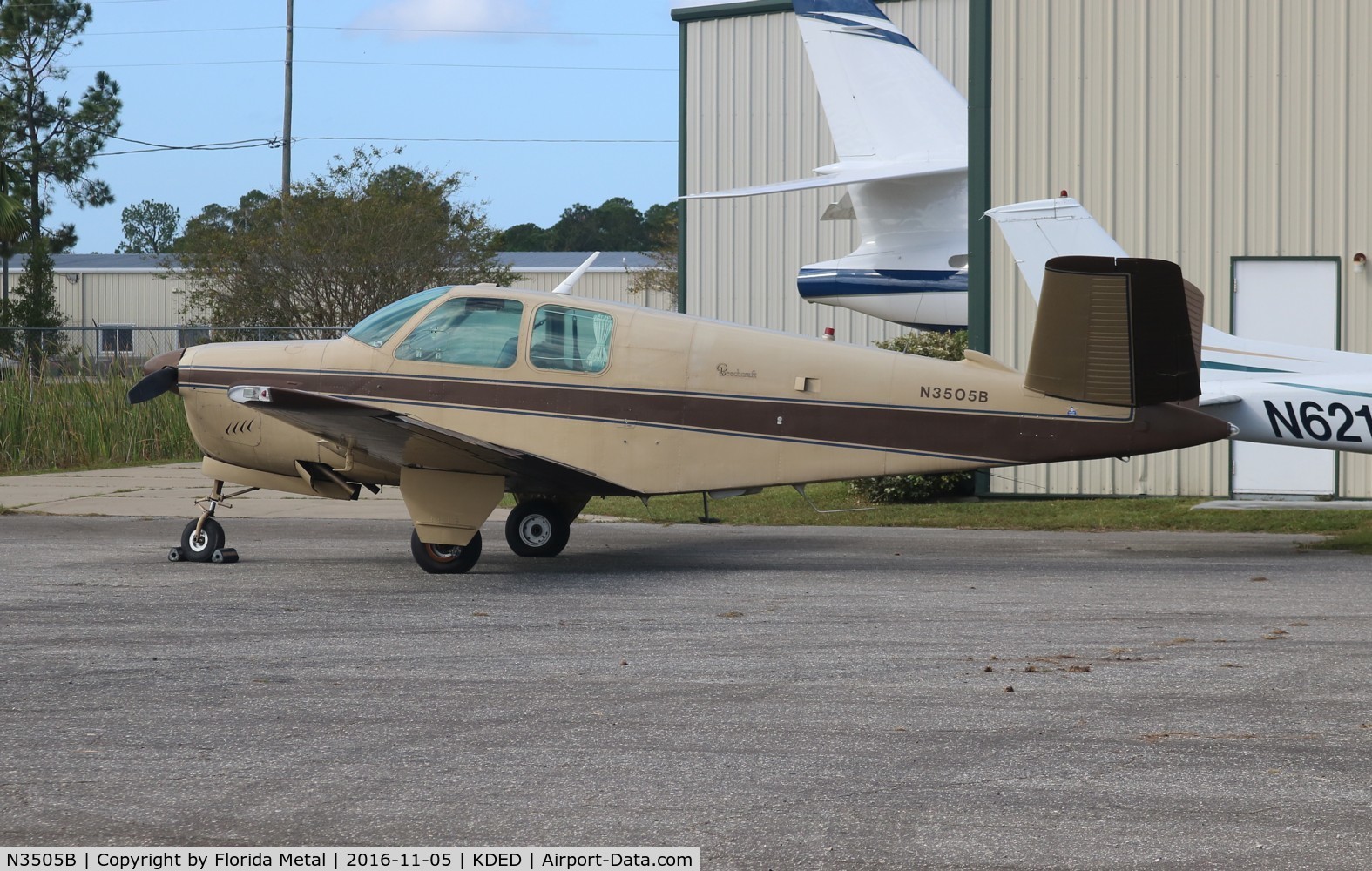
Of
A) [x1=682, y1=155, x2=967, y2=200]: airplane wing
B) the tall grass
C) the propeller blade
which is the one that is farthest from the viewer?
the tall grass

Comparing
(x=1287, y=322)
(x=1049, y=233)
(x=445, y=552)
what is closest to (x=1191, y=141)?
(x=1287, y=322)

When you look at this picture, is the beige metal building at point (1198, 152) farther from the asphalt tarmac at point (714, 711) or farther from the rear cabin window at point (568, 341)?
the rear cabin window at point (568, 341)

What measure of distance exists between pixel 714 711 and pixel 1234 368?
7.06 meters

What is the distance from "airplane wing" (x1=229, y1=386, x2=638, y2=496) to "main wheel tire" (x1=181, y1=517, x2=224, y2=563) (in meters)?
1.32

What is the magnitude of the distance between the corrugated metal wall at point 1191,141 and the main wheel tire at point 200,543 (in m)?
8.74

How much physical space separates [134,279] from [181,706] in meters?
61.9

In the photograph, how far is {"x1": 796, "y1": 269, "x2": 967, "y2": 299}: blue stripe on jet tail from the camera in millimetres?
17781

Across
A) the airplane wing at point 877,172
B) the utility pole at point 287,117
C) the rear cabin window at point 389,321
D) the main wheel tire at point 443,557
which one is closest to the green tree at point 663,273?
the utility pole at point 287,117

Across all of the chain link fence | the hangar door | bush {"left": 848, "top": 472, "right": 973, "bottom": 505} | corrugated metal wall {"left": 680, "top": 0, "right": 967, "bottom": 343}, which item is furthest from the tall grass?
the hangar door

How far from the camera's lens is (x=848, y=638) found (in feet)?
25.4

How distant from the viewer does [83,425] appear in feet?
71.1

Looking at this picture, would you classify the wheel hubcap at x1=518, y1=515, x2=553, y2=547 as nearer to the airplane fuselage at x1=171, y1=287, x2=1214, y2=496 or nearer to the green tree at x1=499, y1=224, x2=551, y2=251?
the airplane fuselage at x1=171, y1=287, x2=1214, y2=496

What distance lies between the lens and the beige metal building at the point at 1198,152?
15219 mm

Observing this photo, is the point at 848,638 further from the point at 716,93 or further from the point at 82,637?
the point at 716,93
